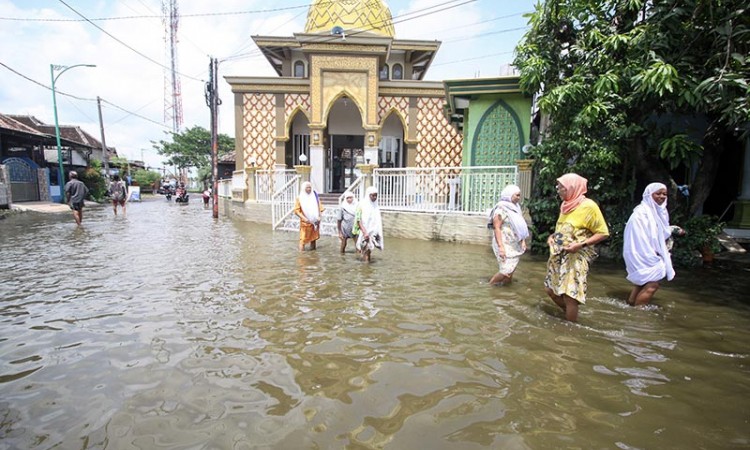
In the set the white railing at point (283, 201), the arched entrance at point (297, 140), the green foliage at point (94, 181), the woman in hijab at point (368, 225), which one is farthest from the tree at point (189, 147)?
the woman in hijab at point (368, 225)

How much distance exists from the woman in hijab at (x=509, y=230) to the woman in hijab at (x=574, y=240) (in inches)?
43.9

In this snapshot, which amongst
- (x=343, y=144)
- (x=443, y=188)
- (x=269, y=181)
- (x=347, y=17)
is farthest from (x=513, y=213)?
(x=347, y=17)

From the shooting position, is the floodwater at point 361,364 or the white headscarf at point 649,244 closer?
the floodwater at point 361,364

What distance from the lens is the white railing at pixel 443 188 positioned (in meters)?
9.26

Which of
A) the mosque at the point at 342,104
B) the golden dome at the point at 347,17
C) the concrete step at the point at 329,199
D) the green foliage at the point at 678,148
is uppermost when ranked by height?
the golden dome at the point at 347,17

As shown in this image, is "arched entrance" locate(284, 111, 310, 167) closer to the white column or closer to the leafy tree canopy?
the white column

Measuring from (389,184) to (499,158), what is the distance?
293 centimetres

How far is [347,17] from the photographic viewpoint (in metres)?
18.0

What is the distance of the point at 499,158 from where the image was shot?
10922 millimetres

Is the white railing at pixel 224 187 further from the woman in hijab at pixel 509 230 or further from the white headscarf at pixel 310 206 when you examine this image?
the woman in hijab at pixel 509 230

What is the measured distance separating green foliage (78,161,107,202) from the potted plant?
1119 inches

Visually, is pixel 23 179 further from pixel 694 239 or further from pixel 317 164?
pixel 694 239

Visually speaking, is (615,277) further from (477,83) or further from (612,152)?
(477,83)

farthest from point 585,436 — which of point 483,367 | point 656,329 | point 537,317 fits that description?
point 656,329
